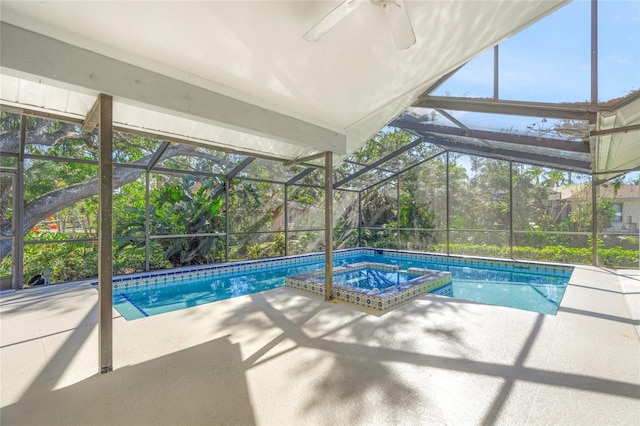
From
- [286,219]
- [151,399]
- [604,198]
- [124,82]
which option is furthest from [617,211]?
[124,82]

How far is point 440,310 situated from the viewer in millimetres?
3883

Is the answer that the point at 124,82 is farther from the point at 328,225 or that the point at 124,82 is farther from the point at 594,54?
the point at 594,54

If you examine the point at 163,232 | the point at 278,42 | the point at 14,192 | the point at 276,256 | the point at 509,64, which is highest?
the point at 509,64

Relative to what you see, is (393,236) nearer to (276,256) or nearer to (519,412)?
(276,256)

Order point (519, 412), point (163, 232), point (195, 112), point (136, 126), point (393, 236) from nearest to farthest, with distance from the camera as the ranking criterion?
point (519, 412), point (195, 112), point (136, 126), point (163, 232), point (393, 236)

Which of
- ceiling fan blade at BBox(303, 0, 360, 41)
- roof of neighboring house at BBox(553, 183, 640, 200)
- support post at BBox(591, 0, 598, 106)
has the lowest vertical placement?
roof of neighboring house at BBox(553, 183, 640, 200)

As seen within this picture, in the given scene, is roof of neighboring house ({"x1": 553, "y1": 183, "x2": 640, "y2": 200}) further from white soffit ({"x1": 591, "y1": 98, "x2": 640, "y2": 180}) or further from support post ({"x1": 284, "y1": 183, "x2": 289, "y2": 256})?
support post ({"x1": 284, "y1": 183, "x2": 289, "y2": 256})

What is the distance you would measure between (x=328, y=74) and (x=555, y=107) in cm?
304

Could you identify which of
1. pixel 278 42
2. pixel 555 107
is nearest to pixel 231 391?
pixel 278 42

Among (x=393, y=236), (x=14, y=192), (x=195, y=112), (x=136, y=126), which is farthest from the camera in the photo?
(x=393, y=236)

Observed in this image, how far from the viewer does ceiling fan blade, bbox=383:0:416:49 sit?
1.78 meters

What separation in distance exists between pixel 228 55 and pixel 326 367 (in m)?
2.64

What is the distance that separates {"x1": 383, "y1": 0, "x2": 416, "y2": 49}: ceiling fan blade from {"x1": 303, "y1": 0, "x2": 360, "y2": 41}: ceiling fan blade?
0.83 feet

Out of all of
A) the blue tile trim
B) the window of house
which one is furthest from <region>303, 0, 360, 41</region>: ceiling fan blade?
the window of house
